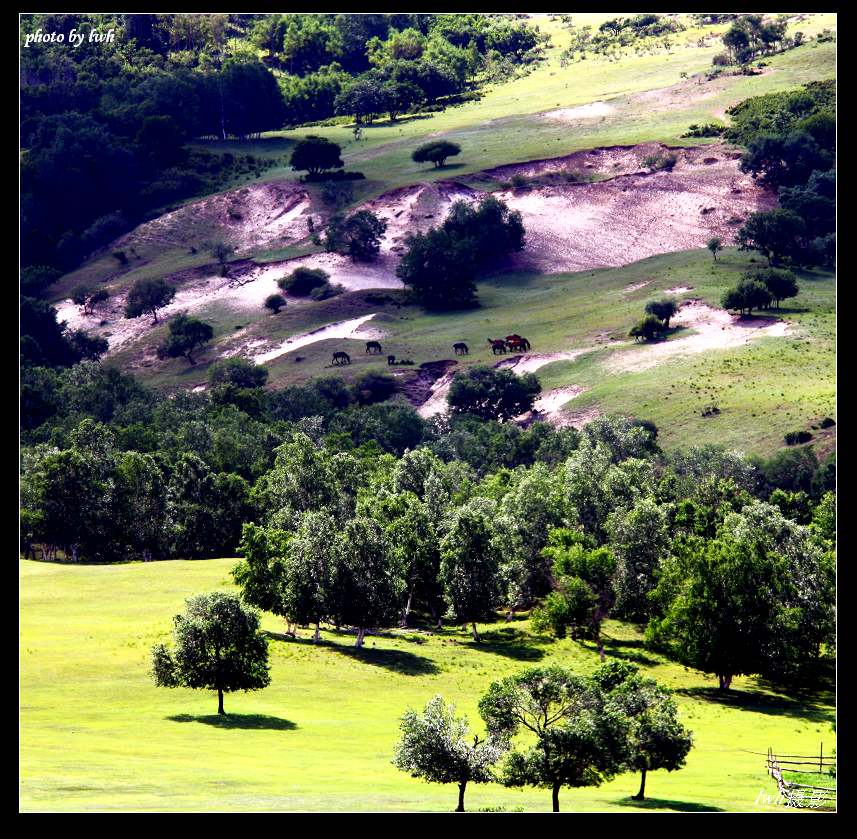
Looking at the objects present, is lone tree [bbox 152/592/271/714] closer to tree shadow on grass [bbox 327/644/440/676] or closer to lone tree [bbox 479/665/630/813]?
tree shadow on grass [bbox 327/644/440/676]

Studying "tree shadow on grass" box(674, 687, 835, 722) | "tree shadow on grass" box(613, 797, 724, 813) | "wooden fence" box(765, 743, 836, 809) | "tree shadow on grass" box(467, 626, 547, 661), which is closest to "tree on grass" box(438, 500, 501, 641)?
"tree shadow on grass" box(467, 626, 547, 661)

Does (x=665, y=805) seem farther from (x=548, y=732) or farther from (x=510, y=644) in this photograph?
(x=510, y=644)

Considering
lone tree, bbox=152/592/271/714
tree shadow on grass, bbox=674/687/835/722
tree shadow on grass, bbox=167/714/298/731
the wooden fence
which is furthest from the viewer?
tree shadow on grass, bbox=674/687/835/722

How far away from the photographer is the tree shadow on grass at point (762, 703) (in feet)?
329

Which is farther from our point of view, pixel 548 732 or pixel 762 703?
pixel 762 703

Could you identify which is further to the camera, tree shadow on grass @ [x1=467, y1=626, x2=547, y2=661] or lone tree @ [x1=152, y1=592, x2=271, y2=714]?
tree shadow on grass @ [x1=467, y1=626, x2=547, y2=661]

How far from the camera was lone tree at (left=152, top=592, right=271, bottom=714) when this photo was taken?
297 feet

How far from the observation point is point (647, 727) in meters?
68.4

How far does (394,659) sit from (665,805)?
44.3 m

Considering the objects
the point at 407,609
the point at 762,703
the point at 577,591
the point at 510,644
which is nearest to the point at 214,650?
the point at 510,644

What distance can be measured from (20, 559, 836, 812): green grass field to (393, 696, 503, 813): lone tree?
130 cm

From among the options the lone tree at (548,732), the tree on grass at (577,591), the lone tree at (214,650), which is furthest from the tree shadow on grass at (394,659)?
the lone tree at (548,732)

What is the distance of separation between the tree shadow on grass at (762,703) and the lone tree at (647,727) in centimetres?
3213
